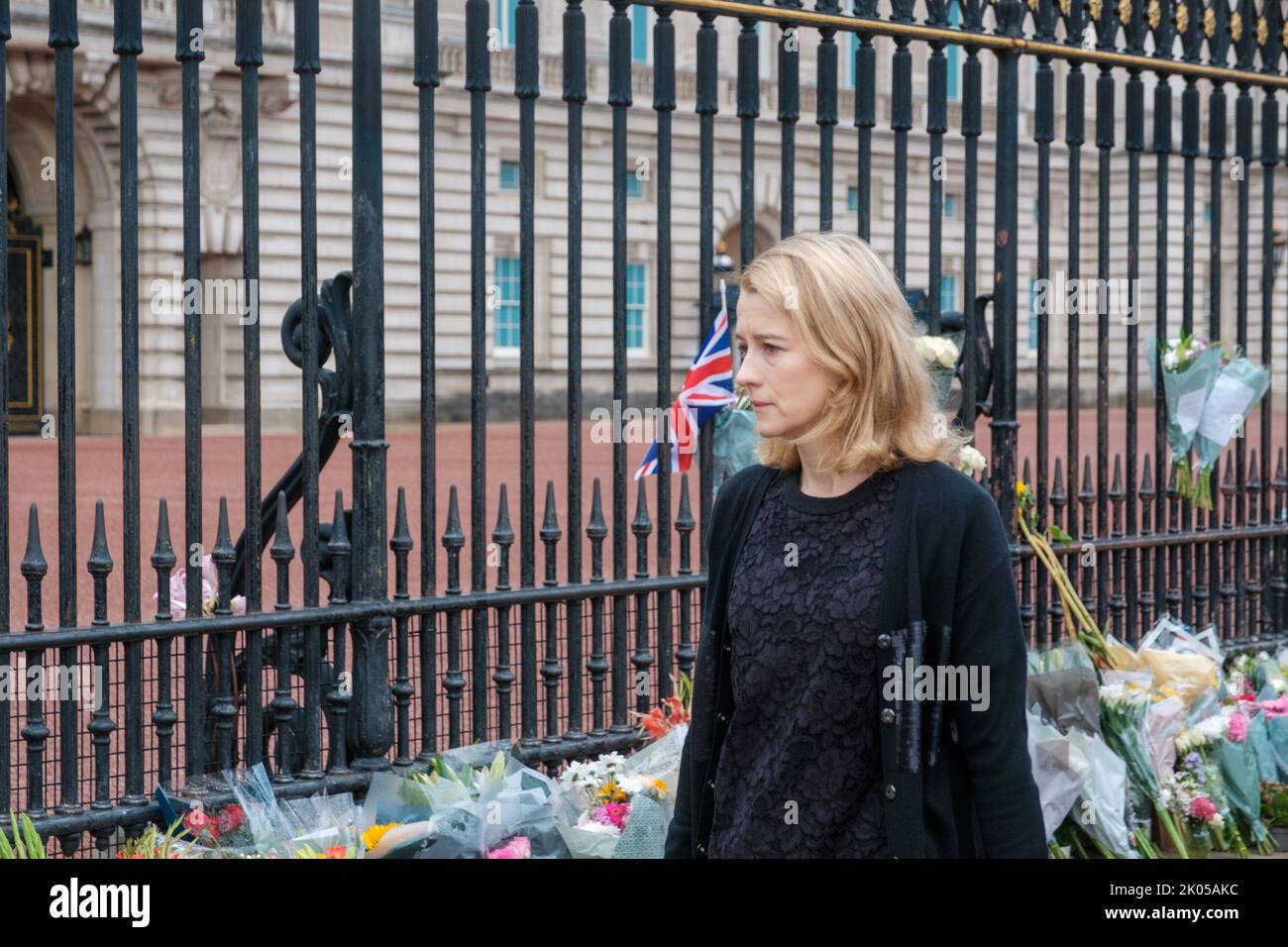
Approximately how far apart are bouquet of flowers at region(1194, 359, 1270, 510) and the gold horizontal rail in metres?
1.11

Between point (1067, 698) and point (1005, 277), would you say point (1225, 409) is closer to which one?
point (1005, 277)

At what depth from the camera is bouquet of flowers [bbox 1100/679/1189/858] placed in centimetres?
519

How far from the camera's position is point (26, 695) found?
4.09 m

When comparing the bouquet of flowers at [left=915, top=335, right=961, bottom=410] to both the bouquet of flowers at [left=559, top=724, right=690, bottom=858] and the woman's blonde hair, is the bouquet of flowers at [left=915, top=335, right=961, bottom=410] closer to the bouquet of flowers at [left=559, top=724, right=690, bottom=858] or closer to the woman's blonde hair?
the bouquet of flowers at [left=559, top=724, right=690, bottom=858]

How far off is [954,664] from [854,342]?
51 cm

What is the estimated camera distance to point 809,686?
269 centimetres

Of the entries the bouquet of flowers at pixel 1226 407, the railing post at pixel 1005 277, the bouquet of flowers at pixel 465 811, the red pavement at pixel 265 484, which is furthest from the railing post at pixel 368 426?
the bouquet of flowers at pixel 1226 407

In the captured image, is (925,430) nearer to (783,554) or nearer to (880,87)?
(783,554)

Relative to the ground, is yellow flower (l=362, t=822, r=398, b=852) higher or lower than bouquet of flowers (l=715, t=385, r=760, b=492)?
Answer: lower

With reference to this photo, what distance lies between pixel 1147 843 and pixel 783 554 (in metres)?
2.82

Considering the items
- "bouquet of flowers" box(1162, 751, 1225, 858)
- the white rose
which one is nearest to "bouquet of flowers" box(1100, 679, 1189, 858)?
"bouquet of flowers" box(1162, 751, 1225, 858)

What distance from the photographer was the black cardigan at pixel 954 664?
259cm
